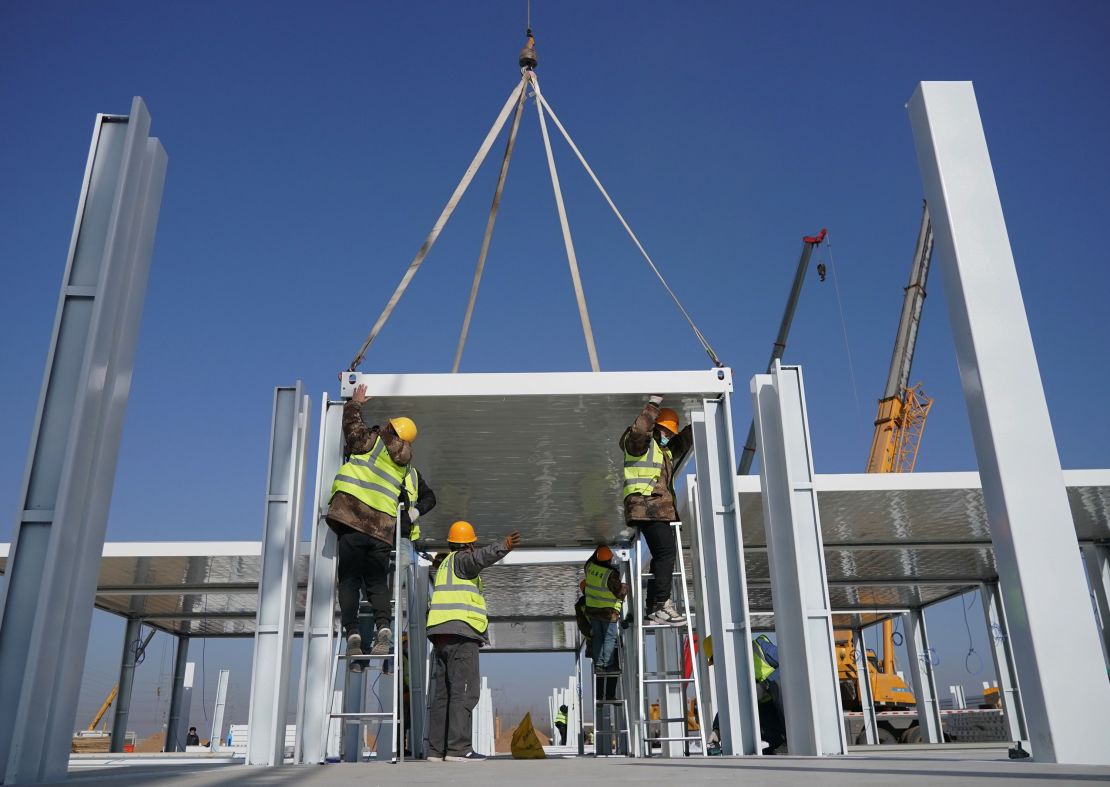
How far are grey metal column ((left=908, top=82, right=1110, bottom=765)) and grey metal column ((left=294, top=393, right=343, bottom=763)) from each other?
5273mm

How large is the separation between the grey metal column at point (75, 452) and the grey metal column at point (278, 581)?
2.44 metres

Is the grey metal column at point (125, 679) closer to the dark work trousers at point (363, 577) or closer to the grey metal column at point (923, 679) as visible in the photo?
the dark work trousers at point (363, 577)

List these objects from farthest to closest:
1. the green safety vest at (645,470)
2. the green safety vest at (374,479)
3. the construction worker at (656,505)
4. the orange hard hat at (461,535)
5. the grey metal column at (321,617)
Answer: the orange hard hat at (461,535) < the green safety vest at (645,470) < the construction worker at (656,505) < the green safety vest at (374,479) < the grey metal column at (321,617)

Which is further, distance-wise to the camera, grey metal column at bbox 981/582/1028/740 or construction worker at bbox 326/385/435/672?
grey metal column at bbox 981/582/1028/740

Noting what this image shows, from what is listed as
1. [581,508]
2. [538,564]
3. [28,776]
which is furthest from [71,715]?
[538,564]

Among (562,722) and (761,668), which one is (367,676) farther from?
(562,722)

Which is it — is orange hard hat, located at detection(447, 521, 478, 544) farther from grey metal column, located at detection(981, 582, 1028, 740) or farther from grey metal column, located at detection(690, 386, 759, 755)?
grey metal column, located at detection(981, 582, 1028, 740)

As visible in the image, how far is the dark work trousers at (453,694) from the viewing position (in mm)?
7719

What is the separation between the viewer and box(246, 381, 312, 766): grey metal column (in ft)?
22.3

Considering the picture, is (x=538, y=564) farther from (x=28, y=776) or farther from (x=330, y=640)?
(x=28, y=776)

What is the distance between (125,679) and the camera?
18.5 meters

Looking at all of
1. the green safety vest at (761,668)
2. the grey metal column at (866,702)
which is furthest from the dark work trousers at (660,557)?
the grey metal column at (866,702)

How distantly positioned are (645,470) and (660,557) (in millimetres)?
857

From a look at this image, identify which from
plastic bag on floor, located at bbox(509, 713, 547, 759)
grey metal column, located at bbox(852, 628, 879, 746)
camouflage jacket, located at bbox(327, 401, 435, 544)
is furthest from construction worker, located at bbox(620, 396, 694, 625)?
grey metal column, located at bbox(852, 628, 879, 746)
